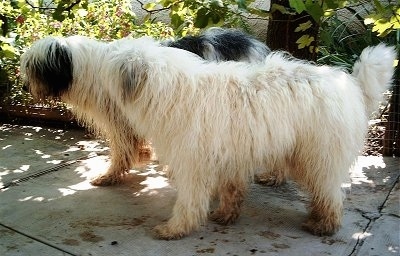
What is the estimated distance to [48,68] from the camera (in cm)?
341

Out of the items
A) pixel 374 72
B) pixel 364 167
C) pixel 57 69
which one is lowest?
pixel 364 167

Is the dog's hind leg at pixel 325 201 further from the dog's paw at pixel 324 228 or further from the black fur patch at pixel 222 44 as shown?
the black fur patch at pixel 222 44

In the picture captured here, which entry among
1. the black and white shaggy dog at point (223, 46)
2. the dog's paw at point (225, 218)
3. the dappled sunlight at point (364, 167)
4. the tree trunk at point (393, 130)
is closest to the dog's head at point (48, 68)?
the black and white shaggy dog at point (223, 46)

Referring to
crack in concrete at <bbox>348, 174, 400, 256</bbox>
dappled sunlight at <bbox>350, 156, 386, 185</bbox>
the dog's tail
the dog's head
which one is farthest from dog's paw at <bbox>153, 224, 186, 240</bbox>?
dappled sunlight at <bbox>350, 156, 386, 185</bbox>

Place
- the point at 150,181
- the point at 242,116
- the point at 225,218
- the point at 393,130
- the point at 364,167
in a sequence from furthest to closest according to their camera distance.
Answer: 1. the point at 393,130
2. the point at 364,167
3. the point at 150,181
4. the point at 225,218
5. the point at 242,116

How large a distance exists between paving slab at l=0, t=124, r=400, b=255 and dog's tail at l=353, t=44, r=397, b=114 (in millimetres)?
858

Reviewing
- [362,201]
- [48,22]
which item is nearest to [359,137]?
[362,201]

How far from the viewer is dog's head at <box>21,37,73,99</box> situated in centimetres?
340

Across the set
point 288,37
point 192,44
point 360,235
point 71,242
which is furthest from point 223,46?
point 71,242

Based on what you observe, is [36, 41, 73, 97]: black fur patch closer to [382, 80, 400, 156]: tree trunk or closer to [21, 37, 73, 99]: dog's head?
[21, 37, 73, 99]: dog's head

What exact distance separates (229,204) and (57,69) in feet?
5.05

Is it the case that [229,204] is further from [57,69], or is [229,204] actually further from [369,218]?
[57,69]

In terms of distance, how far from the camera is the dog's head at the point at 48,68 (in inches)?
134

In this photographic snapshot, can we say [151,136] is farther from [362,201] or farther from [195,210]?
[362,201]
